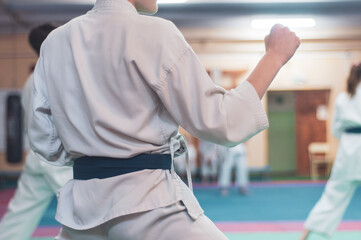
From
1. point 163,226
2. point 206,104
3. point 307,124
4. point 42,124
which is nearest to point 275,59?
point 206,104

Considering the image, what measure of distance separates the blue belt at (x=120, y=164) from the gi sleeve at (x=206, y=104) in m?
0.12

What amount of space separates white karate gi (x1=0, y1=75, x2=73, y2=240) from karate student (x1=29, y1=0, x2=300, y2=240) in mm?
1494

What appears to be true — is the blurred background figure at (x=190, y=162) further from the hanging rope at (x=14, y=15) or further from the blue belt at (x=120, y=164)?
the blue belt at (x=120, y=164)

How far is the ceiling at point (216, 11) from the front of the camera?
7297 mm

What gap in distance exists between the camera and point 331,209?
315 centimetres

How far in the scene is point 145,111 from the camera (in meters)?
0.93

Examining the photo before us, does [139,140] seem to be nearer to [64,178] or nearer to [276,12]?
[64,178]

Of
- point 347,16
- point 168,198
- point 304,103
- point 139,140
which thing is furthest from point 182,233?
point 304,103

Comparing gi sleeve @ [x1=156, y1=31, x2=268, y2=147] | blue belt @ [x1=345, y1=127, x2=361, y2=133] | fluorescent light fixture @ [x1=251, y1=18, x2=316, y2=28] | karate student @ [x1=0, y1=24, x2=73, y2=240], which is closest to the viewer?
gi sleeve @ [x1=156, y1=31, x2=268, y2=147]

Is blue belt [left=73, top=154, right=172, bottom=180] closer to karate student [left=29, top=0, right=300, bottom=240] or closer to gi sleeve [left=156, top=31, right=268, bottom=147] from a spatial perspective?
karate student [left=29, top=0, right=300, bottom=240]

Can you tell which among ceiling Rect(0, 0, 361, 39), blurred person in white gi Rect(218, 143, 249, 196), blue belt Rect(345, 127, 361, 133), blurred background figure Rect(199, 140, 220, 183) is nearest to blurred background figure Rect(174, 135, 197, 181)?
blurred background figure Rect(199, 140, 220, 183)

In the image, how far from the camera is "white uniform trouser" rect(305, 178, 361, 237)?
313 cm

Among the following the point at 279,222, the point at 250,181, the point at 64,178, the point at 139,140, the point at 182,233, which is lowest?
the point at 250,181

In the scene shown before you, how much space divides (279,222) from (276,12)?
4406 mm
